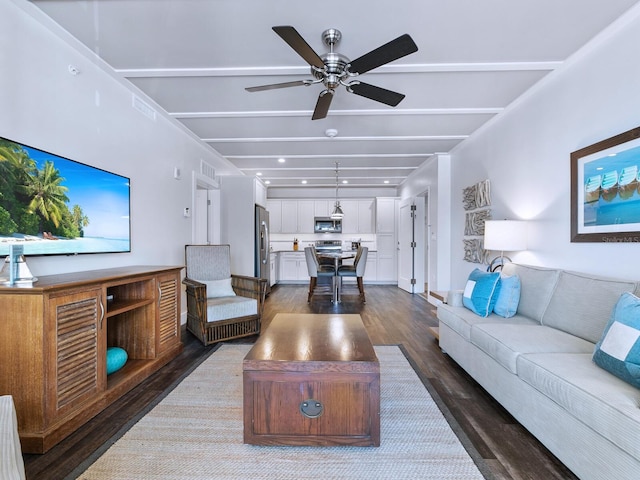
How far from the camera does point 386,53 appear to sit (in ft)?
5.78

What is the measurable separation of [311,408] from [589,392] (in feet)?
4.06

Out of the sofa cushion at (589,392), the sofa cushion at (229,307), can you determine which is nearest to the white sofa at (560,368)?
the sofa cushion at (589,392)

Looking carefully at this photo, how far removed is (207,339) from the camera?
10.2 feet

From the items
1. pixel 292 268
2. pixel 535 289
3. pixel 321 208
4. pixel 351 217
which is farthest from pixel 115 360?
pixel 351 217

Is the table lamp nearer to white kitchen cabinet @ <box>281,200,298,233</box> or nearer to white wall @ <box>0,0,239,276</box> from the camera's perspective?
white wall @ <box>0,0,239,276</box>

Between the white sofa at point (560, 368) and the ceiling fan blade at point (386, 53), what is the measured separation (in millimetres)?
1839

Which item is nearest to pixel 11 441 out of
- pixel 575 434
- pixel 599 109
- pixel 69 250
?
pixel 69 250

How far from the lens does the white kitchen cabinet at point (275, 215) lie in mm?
7766

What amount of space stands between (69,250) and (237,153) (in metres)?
3.14

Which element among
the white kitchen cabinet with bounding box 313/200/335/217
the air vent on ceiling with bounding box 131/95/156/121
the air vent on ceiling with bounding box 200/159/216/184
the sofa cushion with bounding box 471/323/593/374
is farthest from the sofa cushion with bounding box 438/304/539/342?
the white kitchen cabinet with bounding box 313/200/335/217

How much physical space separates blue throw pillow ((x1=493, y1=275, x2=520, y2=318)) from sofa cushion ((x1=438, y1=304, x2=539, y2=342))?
0.16 feet

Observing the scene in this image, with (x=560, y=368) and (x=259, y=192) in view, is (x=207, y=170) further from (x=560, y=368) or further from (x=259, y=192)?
(x=560, y=368)

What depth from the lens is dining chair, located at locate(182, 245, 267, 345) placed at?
3.11m

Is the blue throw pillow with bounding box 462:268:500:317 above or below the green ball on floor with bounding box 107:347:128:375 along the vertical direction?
above
